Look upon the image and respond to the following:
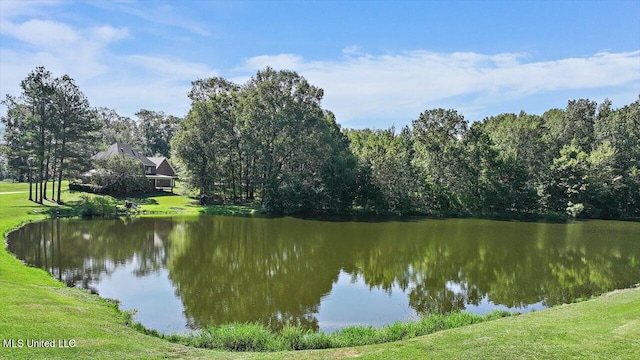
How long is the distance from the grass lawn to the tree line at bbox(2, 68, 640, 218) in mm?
37258

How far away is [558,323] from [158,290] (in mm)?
14489

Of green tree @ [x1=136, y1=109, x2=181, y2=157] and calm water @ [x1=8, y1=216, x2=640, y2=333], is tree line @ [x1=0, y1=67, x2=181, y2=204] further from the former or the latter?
green tree @ [x1=136, y1=109, x2=181, y2=157]

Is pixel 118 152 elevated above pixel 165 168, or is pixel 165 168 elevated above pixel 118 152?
pixel 118 152

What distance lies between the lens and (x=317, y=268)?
2192 cm

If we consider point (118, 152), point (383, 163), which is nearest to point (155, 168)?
point (118, 152)

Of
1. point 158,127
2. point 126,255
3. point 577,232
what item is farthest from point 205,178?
point 158,127

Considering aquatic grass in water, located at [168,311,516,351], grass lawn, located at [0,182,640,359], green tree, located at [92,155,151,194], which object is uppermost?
green tree, located at [92,155,151,194]

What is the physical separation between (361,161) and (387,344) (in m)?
43.7

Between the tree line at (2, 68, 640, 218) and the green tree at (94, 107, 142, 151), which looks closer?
the tree line at (2, 68, 640, 218)

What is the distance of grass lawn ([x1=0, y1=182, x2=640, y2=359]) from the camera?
27.3 ft

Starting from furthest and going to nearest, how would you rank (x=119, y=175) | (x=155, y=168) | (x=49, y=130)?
(x=155, y=168) → (x=119, y=175) → (x=49, y=130)

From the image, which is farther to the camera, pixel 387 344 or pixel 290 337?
pixel 290 337

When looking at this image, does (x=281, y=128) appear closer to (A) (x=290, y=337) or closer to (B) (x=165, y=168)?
(B) (x=165, y=168)

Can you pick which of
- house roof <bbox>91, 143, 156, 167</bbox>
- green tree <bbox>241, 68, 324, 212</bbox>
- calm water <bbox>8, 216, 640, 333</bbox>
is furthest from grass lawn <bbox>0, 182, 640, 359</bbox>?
house roof <bbox>91, 143, 156, 167</bbox>
